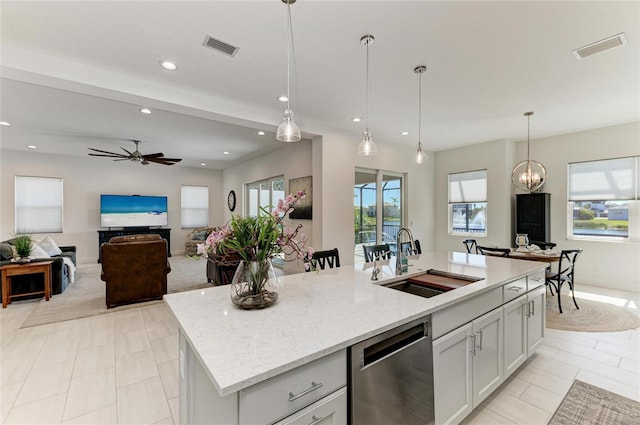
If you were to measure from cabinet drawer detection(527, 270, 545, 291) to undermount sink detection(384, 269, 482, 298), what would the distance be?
2.40 feet

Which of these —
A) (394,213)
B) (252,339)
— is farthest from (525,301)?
(394,213)

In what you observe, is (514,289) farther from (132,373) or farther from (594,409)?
(132,373)

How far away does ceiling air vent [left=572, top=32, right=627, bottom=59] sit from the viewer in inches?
94.0

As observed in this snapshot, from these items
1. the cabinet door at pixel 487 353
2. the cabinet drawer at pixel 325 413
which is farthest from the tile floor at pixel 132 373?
the cabinet drawer at pixel 325 413

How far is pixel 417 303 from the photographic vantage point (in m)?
1.56

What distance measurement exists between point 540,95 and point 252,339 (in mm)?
4497

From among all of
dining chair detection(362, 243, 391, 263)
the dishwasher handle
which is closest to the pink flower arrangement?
the dishwasher handle

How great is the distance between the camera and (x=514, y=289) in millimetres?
2225

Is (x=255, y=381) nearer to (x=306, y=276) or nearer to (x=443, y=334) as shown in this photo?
(x=443, y=334)

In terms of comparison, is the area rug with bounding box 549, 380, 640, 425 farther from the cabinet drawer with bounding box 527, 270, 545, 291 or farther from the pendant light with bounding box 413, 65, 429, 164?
the pendant light with bounding box 413, 65, 429, 164

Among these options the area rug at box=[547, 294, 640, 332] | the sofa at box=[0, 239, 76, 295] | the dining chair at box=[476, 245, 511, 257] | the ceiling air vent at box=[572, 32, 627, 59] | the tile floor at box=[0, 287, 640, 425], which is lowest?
the tile floor at box=[0, 287, 640, 425]

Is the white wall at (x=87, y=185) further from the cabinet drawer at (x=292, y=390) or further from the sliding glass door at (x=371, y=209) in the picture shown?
the cabinet drawer at (x=292, y=390)

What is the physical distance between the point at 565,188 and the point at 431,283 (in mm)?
5188

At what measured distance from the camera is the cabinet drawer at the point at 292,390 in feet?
3.05
